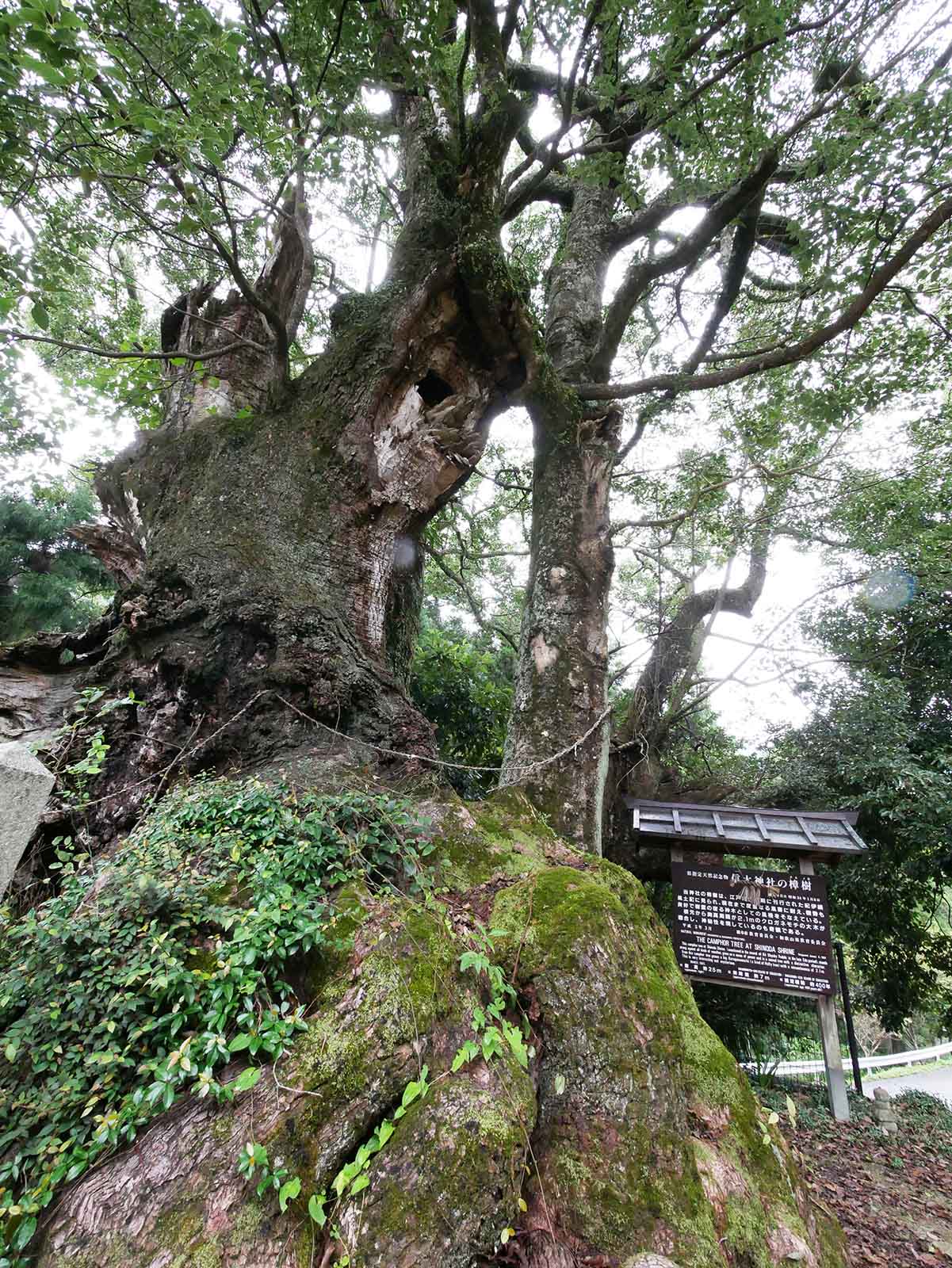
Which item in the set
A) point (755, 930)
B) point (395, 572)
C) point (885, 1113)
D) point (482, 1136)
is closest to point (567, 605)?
point (395, 572)

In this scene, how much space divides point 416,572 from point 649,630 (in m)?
5.54

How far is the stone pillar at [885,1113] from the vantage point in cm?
607

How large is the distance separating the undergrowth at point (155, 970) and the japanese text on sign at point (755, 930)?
4645 mm

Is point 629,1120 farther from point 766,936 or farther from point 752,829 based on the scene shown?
point 752,829

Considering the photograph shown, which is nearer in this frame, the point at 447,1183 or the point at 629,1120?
the point at 447,1183

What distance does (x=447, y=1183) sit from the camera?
1546mm

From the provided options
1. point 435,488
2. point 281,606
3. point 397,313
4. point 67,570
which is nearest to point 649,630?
point 435,488

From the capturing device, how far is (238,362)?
505 centimetres

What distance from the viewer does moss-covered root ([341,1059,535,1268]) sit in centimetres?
145

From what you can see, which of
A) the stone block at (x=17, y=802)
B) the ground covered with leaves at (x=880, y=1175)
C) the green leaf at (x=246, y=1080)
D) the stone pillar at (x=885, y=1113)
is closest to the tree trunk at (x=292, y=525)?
the stone block at (x=17, y=802)

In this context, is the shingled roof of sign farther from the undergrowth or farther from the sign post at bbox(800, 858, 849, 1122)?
the undergrowth

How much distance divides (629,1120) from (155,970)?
162 cm

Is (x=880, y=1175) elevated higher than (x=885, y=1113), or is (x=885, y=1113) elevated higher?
(x=880, y=1175)

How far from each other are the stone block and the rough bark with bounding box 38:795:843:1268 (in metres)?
0.91
